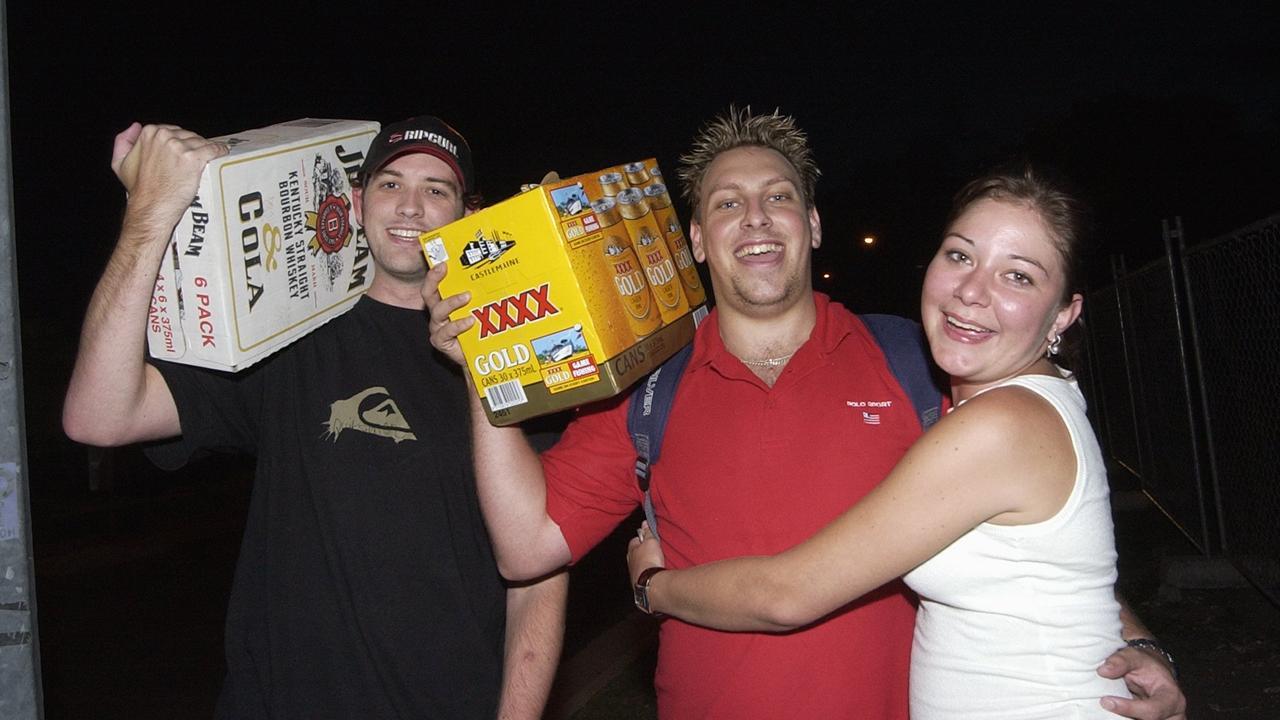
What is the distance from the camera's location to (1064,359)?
94.8 inches

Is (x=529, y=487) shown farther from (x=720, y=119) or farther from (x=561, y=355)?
(x=720, y=119)

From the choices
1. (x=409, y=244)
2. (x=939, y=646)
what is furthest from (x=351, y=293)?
(x=939, y=646)

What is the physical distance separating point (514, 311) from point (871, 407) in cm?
113

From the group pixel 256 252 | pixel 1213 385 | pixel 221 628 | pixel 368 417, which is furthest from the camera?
pixel 221 628

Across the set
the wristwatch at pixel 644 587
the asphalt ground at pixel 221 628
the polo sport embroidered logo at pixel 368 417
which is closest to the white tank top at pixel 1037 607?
the wristwatch at pixel 644 587

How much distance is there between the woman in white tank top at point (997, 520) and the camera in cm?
204

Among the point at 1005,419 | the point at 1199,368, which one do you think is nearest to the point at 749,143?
the point at 1005,419

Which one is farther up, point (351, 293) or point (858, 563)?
point (351, 293)

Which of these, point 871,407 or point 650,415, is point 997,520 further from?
point 650,415

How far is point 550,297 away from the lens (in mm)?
2281

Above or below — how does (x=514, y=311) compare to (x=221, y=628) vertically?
above

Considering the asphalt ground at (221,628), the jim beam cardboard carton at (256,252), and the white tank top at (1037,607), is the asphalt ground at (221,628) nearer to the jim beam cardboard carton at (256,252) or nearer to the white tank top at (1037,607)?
the jim beam cardboard carton at (256,252)

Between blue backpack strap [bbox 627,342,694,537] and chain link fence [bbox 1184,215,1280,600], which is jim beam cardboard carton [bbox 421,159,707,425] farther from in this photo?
chain link fence [bbox 1184,215,1280,600]

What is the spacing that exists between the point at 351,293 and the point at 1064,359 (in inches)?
86.6
